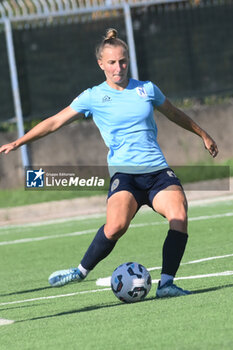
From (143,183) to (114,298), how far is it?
1.01 m

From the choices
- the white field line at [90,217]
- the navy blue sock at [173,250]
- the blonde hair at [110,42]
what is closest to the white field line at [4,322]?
the navy blue sock at [173,250]

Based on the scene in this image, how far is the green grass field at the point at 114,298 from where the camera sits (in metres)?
5.95

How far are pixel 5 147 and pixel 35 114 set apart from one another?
11.7 meters

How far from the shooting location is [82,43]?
19.4m

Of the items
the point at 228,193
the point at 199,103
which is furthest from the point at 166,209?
the point at 199,103

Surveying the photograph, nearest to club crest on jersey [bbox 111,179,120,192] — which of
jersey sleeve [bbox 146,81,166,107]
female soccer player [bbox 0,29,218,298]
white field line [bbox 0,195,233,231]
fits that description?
female soccer player [bbox 0,29,218,298]

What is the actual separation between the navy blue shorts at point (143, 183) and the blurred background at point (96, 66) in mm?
10577

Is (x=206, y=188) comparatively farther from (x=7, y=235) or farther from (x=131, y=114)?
(x=131, y=114)

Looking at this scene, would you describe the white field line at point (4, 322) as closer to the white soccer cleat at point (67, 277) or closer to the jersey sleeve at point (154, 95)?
the white soccer cleat at point (67, 277)

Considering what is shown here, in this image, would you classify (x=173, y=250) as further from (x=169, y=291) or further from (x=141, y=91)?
(x=141, y=91)

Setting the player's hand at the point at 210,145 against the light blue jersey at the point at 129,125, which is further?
the player's hand at the point at 210,145

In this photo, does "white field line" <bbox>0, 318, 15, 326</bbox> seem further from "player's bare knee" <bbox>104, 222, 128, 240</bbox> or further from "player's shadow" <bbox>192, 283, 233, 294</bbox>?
"player's shadow" <bbox>192, 283, 233, 294</bbox>

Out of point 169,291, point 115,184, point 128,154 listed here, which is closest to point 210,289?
point 169,291

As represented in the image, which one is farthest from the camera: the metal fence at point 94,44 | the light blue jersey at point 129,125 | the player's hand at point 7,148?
the metal fence at point 94,44
